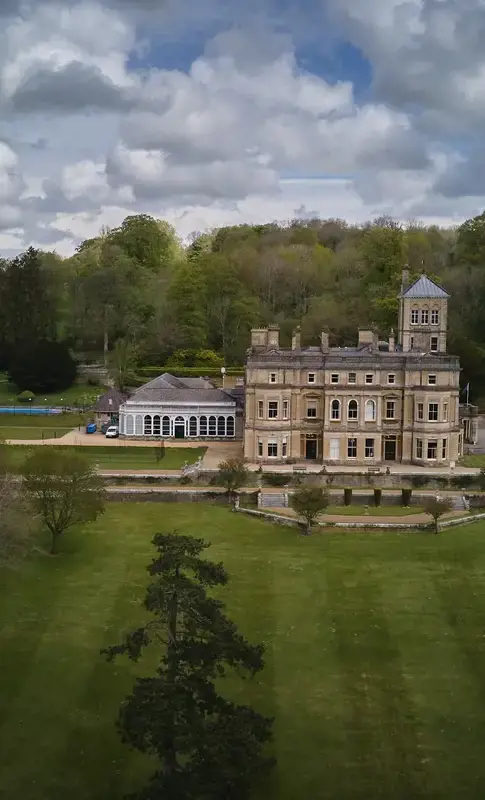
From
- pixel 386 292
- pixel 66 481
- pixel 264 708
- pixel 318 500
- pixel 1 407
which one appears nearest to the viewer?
pixel 264 708

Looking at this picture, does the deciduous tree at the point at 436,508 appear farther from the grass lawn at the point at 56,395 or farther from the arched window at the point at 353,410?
the grass lawn at the point at 56,395

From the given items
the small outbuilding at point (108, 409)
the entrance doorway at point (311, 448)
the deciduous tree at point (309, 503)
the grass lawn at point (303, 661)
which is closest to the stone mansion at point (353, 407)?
the entrance doorway at point (311, 448)

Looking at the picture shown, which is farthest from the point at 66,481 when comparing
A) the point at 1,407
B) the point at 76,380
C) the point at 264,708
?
the point at 76,380

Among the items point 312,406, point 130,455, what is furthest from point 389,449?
point 130,455

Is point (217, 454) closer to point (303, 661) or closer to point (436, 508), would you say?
point (436, 508)

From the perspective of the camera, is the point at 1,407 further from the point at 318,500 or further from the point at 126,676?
the point at 126,676

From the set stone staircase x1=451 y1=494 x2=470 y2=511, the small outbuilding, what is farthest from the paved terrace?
stone staircase x1=451 y1=494 x2=470 y2=511
